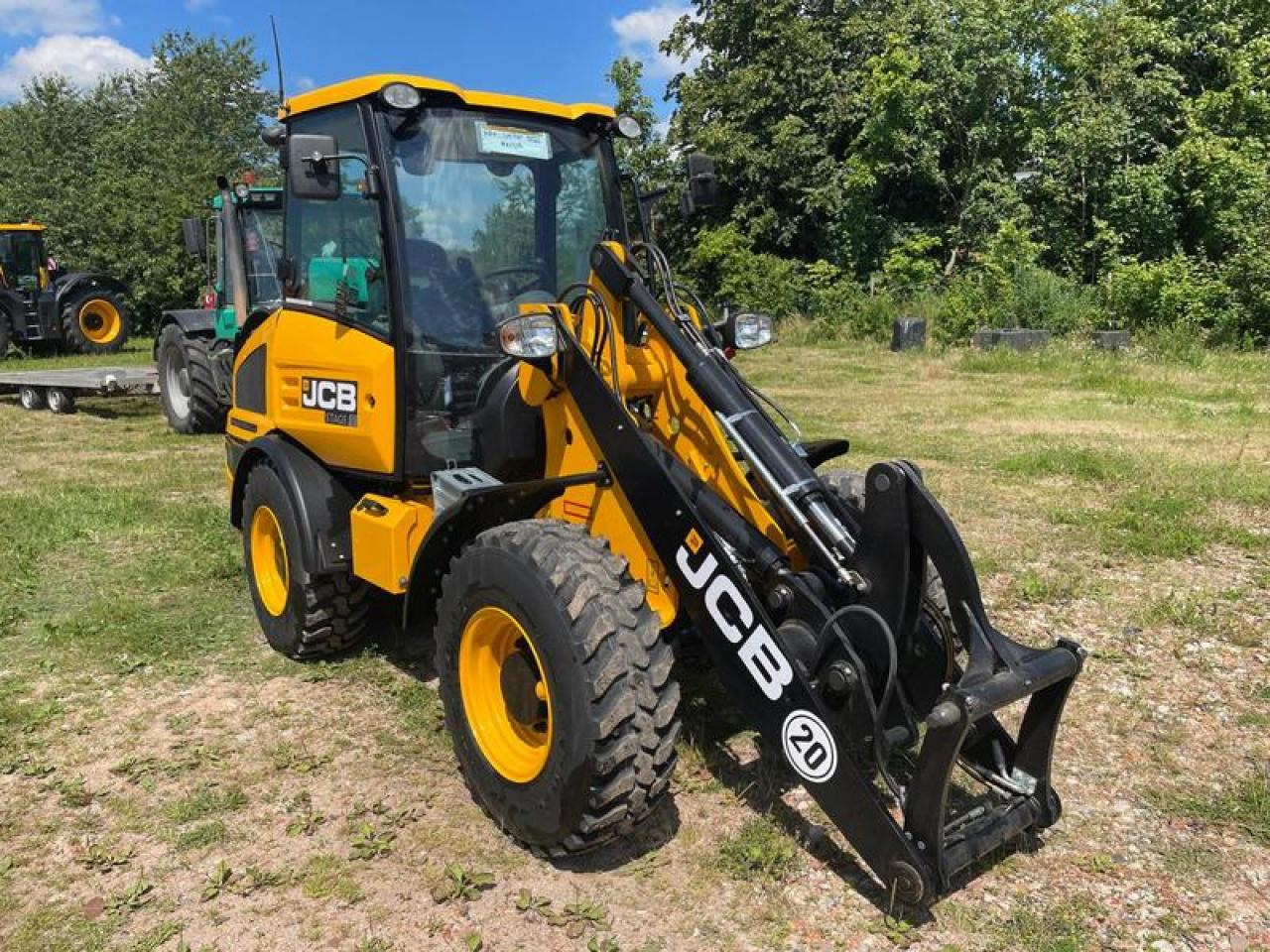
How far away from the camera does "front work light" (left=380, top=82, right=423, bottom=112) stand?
3680 mm

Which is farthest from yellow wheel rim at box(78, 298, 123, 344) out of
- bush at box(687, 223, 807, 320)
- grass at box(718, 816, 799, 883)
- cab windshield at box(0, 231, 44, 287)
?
grass at box(718, 816, 799, 883)

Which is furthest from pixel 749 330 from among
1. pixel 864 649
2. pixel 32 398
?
pixel 32 398

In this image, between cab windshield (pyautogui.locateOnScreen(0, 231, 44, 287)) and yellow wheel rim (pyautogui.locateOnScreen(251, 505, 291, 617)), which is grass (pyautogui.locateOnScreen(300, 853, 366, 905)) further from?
cab windshield (pyautogui.locateOnScreen(0, 231, 44, 287))

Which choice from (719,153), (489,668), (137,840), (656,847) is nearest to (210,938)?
(137,840)

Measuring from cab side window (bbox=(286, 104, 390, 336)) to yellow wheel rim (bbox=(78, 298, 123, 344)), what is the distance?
17.8 m

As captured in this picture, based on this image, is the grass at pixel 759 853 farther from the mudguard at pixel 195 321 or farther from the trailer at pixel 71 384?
the trailer at pixel 71 384

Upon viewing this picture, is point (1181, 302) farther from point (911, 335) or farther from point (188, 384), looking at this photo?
point (188, 384)

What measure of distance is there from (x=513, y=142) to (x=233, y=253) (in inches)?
300

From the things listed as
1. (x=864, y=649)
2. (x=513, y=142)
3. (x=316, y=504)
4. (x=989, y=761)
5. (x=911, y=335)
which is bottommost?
(x=989, y=761)

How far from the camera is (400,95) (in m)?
3.70

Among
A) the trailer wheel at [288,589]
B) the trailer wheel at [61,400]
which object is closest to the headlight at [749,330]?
the trailer wheel at [288,589]

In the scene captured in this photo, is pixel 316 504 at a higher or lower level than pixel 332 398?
lower

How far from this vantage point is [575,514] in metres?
3.62

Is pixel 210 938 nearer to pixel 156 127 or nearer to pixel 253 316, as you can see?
pixel 253 316
